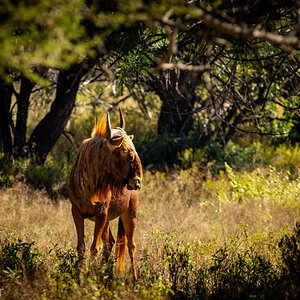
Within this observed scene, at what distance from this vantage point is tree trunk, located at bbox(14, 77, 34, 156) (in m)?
9.14

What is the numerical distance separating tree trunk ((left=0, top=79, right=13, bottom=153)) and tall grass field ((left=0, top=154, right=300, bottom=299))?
1637 millimetres

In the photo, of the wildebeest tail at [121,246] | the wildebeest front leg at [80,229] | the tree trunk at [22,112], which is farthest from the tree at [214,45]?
the tree trunk at [22,112]

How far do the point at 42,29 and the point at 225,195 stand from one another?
249 inches

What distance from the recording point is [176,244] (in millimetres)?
5699

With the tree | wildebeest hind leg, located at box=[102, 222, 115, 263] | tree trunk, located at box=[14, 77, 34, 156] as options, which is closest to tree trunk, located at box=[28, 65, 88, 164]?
tree trunk, located at box=[14, 77, 34, 156]

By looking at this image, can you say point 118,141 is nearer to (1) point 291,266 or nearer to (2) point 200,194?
(1) point 291,266

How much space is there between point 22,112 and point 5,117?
407 mm

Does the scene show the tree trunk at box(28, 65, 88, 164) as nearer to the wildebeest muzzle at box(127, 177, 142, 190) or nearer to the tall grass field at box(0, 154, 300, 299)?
the tall grass field at box(0, 154, 300, 299)

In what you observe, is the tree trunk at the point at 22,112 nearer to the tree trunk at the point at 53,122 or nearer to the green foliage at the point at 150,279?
the tree trunk at the point at 53,122

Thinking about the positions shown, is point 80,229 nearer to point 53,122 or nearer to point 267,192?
point 267,192

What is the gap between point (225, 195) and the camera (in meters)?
8.39

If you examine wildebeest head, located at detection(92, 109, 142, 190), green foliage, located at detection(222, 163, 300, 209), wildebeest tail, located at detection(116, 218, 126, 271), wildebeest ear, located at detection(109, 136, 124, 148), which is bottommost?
wildebeest tail, located at detection(116, 218, 126, 271)

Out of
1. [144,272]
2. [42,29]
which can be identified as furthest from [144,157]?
[42,29]

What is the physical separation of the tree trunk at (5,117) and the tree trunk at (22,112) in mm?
225
